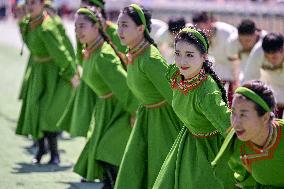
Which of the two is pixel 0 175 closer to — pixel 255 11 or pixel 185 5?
pixel 255 11

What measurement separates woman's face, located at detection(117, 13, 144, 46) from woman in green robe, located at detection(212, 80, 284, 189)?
1.83 meters

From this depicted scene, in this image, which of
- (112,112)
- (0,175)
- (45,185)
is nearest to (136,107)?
(112,112)

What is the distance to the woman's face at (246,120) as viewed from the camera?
4.17m

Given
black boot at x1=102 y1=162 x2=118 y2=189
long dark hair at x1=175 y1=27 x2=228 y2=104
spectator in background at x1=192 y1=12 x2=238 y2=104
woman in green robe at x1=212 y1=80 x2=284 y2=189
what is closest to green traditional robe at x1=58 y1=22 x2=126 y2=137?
black boot at x1=102 y1=162 x2=118 y2=189

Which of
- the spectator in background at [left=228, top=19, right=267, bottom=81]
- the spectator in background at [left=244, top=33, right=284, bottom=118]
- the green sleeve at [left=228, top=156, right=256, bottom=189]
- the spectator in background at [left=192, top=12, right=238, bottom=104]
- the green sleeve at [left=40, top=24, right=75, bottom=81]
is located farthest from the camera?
the spectator in background at [left=192, top=12, right=238, bottom=104]

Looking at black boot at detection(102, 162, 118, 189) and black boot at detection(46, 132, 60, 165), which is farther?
black boot at detection(46, 132, 60, 165)

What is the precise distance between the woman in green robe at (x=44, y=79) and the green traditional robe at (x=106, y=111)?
3.46ft

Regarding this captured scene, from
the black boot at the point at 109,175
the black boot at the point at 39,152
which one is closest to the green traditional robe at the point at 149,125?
the black boot at the point at 109,175

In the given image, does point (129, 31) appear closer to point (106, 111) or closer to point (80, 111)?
point (106, 111)

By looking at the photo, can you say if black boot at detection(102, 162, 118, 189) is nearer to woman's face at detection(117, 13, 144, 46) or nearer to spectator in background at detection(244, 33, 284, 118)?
woman's face at detection(117, 13, 144, 46)

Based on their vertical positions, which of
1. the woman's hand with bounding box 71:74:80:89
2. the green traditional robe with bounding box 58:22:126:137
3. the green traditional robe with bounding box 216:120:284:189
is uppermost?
the green traditional robe with bounding box 216:120:284:189

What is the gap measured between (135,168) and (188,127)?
0.78 metres

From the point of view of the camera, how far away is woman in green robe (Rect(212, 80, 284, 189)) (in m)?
4.17

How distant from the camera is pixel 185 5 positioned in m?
18.8
